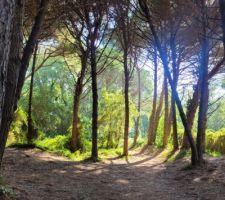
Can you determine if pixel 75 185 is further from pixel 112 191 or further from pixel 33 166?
pixel 33 166

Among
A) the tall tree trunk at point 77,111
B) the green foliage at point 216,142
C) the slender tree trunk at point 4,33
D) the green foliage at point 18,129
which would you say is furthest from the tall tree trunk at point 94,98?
the slender tree trunk at point 4,33

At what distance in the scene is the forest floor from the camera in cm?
569

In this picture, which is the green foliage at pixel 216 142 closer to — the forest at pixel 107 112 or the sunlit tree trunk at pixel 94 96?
the forest at pixel 107 112

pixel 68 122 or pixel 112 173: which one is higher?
pixel 68 122

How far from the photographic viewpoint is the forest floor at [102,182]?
18.7 ft

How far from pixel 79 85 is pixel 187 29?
3.84 meters

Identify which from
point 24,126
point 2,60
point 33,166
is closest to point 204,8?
point 33,166

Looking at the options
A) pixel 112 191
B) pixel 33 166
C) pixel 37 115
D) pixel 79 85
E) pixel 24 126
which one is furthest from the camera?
pixel 37 115

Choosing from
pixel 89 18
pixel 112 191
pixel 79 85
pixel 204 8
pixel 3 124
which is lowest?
pixel 112 191

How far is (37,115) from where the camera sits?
21141mm

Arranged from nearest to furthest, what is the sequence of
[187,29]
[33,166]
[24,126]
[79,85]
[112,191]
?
[112,191] → [33,166] → [187,29] → [79,85] → [24,126]

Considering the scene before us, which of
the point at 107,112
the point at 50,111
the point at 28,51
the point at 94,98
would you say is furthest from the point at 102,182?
the point at 50,111

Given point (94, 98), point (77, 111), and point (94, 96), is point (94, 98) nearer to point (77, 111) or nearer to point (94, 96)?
point (94, 96)

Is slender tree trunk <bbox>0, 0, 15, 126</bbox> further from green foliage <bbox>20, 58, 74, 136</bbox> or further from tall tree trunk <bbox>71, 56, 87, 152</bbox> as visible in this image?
green foliage <bbox>20, 58, 74, 136</bbox>
